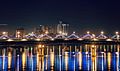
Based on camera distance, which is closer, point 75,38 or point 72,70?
point 72,70

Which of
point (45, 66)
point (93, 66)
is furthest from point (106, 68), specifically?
point (45, 66)

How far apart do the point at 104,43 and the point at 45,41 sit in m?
8.86

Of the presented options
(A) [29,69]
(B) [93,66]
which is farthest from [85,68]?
(A) [29,69]

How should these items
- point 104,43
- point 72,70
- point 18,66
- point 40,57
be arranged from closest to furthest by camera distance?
1. point 72,70
2. point 18,66
3. point 40,57
4. point 104,43

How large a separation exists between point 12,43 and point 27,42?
271cm

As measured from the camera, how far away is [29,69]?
199 ft

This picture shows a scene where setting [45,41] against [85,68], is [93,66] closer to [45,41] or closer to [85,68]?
[85,68]

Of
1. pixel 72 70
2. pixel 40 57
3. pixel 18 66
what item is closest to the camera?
pixel 72 70

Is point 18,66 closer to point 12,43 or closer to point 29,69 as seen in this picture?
point 29,69

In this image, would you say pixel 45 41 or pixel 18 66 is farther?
pixel 45 41

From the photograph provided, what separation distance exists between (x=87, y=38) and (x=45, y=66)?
739 inches

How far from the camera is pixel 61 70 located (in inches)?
2368

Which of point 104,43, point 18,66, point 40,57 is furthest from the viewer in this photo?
point 104,43

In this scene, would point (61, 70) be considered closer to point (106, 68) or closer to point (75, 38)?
point (106, 68)
